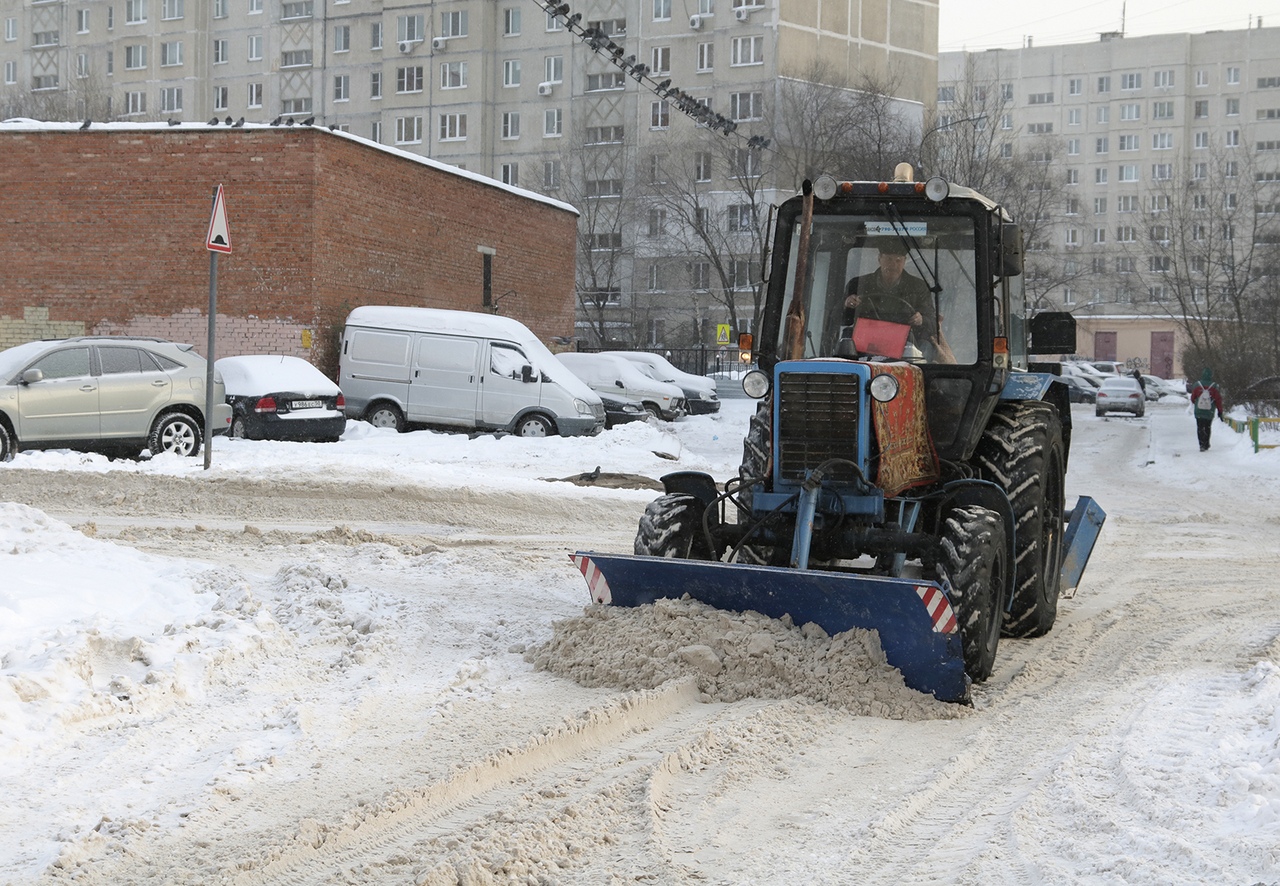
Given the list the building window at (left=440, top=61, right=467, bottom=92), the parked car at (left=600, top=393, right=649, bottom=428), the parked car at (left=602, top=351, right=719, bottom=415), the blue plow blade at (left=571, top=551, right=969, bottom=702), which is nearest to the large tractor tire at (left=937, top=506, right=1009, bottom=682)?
the blue plow blade at (left=571, top=551, right=969, bottom=702)

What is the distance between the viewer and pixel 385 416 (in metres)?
20.9

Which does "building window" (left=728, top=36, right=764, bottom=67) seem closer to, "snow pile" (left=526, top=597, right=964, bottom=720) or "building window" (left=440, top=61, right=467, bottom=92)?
"building window" (left=440, top=61, right=467, bottom=92)

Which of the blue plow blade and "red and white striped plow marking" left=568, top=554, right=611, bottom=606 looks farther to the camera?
"red and white striped plow marking" left=568, top=554, right=611, bottom=606

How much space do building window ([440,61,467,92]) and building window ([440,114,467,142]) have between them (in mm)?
1349

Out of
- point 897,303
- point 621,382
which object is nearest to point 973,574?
point 897,303

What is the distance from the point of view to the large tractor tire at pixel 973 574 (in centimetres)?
616

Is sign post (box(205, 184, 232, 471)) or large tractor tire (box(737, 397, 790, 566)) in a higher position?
sign post (box(205, 184, 232, 471))

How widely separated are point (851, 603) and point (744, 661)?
55cm

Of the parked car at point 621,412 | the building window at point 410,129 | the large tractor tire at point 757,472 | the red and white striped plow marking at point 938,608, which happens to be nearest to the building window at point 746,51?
the building window at point 410,129

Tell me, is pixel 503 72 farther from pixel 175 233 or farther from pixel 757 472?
pixel 757 472

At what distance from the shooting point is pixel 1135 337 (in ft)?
273

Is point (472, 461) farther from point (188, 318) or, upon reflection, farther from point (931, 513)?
point (931, 513)

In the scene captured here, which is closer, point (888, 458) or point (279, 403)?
point (888, 458)

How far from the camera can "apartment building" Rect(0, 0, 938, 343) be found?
57156 millimetres
